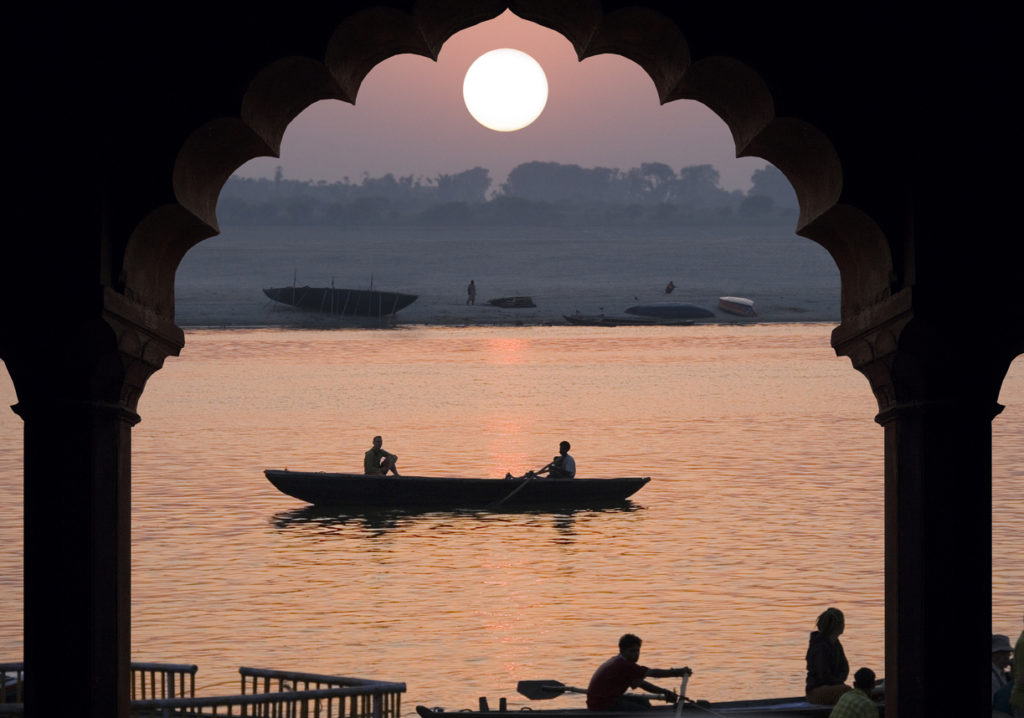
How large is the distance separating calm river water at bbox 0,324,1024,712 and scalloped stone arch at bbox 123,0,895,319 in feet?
38.9

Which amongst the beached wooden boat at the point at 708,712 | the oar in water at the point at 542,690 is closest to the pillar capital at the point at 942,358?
the beached wooden boat at the point at 708,712

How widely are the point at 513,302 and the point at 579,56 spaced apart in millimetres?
91776

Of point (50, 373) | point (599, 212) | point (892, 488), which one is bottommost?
point (892, 488)

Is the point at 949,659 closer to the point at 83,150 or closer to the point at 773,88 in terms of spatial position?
the point at 773,88

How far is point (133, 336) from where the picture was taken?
22.7ft

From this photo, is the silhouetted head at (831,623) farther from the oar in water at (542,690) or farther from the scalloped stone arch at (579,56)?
the scalloped stone arch at (579,56)

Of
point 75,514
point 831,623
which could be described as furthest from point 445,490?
point 75,514

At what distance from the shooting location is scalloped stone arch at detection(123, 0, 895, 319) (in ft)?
22.2

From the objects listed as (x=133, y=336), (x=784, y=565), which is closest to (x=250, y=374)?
(x=784, y=565)

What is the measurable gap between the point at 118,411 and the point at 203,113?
49.4 inches

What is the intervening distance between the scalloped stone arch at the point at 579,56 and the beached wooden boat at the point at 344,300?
88611mm

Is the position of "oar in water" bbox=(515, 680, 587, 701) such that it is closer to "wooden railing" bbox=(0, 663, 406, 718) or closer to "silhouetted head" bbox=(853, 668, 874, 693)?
"wooden railing" bbox=(0, 663, 406, 718)

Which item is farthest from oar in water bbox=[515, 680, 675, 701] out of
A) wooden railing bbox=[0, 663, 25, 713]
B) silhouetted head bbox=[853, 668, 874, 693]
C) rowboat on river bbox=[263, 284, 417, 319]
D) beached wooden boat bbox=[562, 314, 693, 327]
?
rowboat on river bbox=[263, 284, 417, 319]

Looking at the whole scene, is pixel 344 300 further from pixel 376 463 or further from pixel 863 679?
pixel 863 679
